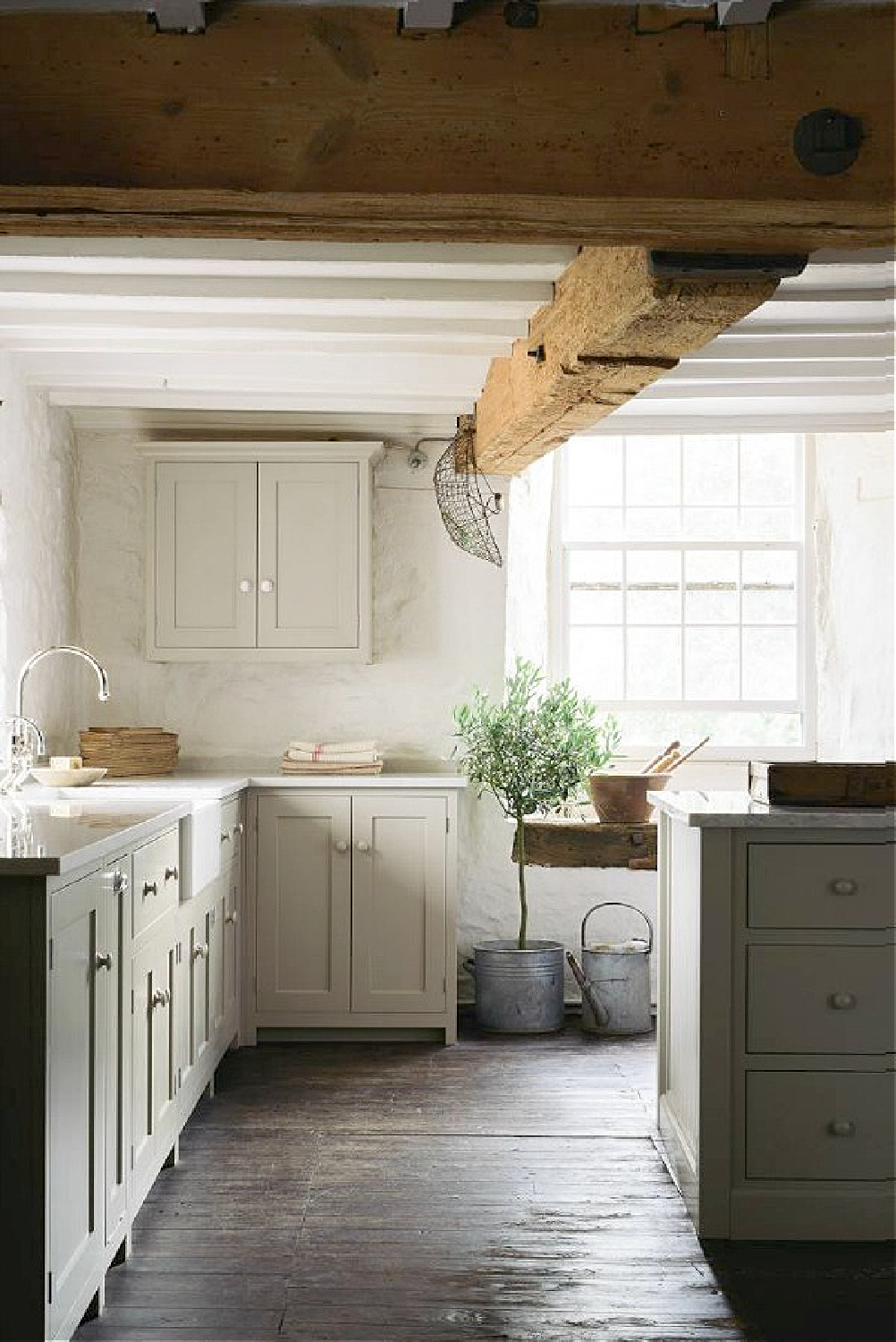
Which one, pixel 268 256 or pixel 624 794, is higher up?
pixel 268 256

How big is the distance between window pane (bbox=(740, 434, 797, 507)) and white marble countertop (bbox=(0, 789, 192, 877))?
3683 mm

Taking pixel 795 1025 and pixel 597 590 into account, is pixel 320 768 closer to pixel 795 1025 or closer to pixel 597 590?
pixel 597 590

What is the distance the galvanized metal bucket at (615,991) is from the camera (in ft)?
20.1

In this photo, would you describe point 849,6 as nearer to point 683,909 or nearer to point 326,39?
point 326,39

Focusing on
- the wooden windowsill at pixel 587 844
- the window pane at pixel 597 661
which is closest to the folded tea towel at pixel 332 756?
the wooden windowsill at pixel 587 844

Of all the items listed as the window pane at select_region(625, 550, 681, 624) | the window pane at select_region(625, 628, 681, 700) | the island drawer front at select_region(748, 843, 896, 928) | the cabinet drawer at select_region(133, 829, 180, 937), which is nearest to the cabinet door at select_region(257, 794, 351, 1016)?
the cabinet drawer at select_region(133, 829, 180, 937)

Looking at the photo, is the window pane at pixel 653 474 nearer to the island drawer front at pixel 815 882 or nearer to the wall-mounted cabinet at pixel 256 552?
the wall-mounted cabinet at pixel 256 552

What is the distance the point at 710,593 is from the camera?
707cm

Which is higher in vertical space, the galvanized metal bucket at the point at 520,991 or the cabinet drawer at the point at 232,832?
the cabinet drawer at the point at 232,832

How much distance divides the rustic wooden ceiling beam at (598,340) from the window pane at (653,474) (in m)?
1.61

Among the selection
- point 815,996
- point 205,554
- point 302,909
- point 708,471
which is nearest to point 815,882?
point 815,996

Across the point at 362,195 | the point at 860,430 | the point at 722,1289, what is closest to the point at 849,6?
the point at 362,195

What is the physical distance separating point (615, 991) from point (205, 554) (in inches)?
97.9

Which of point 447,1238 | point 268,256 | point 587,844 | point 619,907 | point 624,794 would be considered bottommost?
point 447,1238
